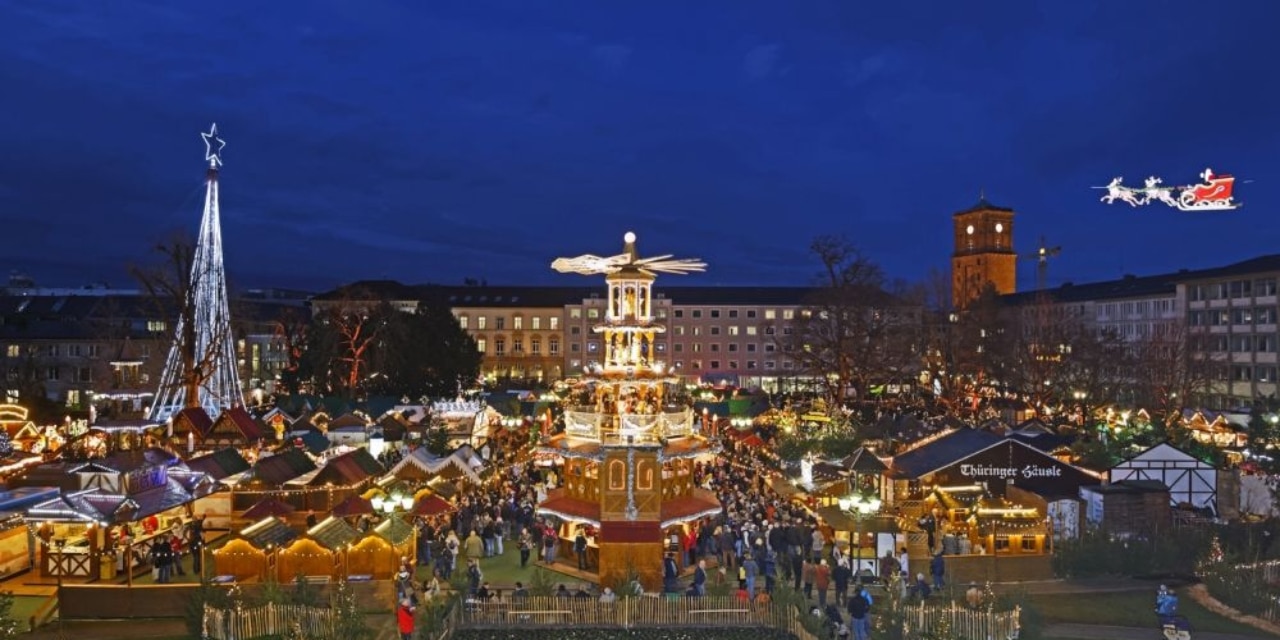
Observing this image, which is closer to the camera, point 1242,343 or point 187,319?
point 187,319

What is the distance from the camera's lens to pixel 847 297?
6128 centimetres

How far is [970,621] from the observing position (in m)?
18.9

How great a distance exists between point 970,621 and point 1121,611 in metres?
5.90

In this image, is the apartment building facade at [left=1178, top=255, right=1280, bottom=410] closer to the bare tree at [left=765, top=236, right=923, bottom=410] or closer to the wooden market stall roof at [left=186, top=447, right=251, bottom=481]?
the bare tree at [left=765, top=236, right=923, bottom=410]

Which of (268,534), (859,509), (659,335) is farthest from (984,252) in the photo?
(268,534)

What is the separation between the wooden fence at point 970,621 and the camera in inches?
735

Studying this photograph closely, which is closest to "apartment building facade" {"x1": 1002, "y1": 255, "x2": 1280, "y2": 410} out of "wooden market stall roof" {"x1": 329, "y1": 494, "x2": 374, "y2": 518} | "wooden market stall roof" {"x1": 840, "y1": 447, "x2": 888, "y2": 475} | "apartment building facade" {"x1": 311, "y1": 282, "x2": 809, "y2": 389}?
"apartment building facade" {"x1": 311, "y1": 282, "x2": 809, "y2": 389}

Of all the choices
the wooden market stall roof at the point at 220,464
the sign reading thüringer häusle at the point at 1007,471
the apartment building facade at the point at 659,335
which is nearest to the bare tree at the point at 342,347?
the wooden market stall roof at the point at 220,464

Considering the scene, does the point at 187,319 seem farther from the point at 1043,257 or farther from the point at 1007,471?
the point at 1043,257

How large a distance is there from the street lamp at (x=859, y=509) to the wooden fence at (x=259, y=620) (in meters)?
13.1

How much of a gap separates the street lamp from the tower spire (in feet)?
108

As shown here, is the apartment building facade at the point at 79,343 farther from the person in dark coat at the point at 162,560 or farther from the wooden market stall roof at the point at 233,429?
the person in dark coat at the point at 162,560

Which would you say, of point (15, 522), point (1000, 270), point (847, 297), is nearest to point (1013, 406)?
point (847, 297)

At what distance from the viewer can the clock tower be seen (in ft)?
430
